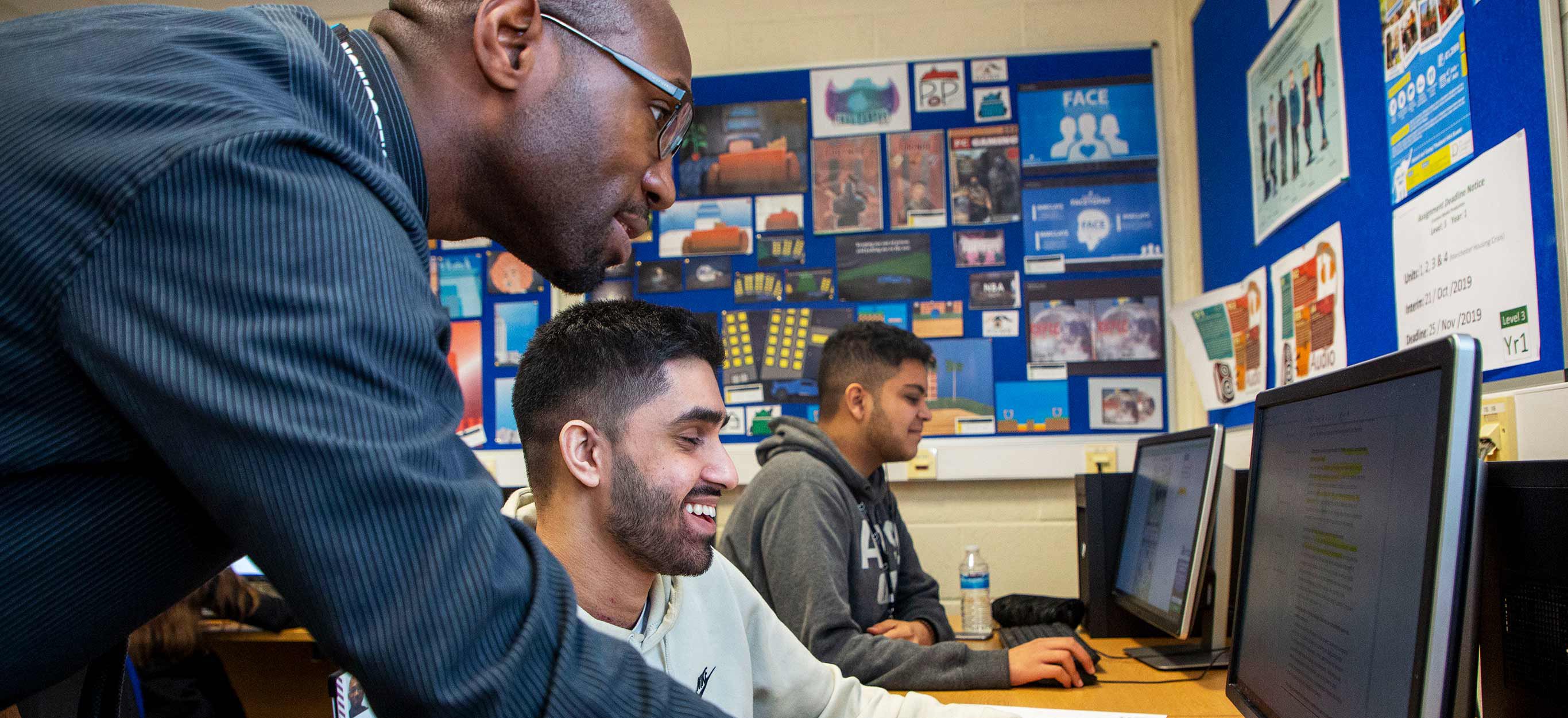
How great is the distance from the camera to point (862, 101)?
10.7 ft

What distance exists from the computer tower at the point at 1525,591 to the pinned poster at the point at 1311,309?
1057 millimetres

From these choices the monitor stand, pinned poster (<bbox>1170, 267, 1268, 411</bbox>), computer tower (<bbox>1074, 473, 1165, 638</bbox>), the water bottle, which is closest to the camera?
the monitor stand

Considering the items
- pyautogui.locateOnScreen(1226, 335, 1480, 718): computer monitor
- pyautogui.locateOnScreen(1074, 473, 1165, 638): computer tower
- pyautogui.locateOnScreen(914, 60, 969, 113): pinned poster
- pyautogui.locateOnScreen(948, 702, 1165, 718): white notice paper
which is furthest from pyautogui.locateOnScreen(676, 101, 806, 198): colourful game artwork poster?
pyautogui.locateOnScreen(1226, 335, 1480, 718): computer monitor

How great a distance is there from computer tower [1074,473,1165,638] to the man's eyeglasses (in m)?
1.71

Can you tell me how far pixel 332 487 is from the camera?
0.42 metres

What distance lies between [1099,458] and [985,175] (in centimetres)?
91

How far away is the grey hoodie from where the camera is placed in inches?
67.7

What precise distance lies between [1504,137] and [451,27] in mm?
1379

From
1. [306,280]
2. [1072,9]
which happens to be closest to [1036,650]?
[306,280]

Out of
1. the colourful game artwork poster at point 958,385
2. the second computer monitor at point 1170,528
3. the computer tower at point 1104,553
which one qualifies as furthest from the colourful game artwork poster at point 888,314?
the second computer monitor at point 1170,528

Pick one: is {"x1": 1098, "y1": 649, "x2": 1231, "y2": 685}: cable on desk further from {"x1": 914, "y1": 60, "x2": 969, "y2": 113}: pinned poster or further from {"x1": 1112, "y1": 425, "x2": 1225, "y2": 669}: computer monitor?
{"x1": 914, "y1": 60, "x2": 969, "y2": 113}: pinned poster

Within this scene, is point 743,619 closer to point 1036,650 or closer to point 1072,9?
point 1036,650

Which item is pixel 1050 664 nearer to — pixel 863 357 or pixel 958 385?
pixel 863 357

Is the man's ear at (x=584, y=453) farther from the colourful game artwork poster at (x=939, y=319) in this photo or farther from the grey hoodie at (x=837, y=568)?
the colourful game artwork poster at (x=939, y=319)
